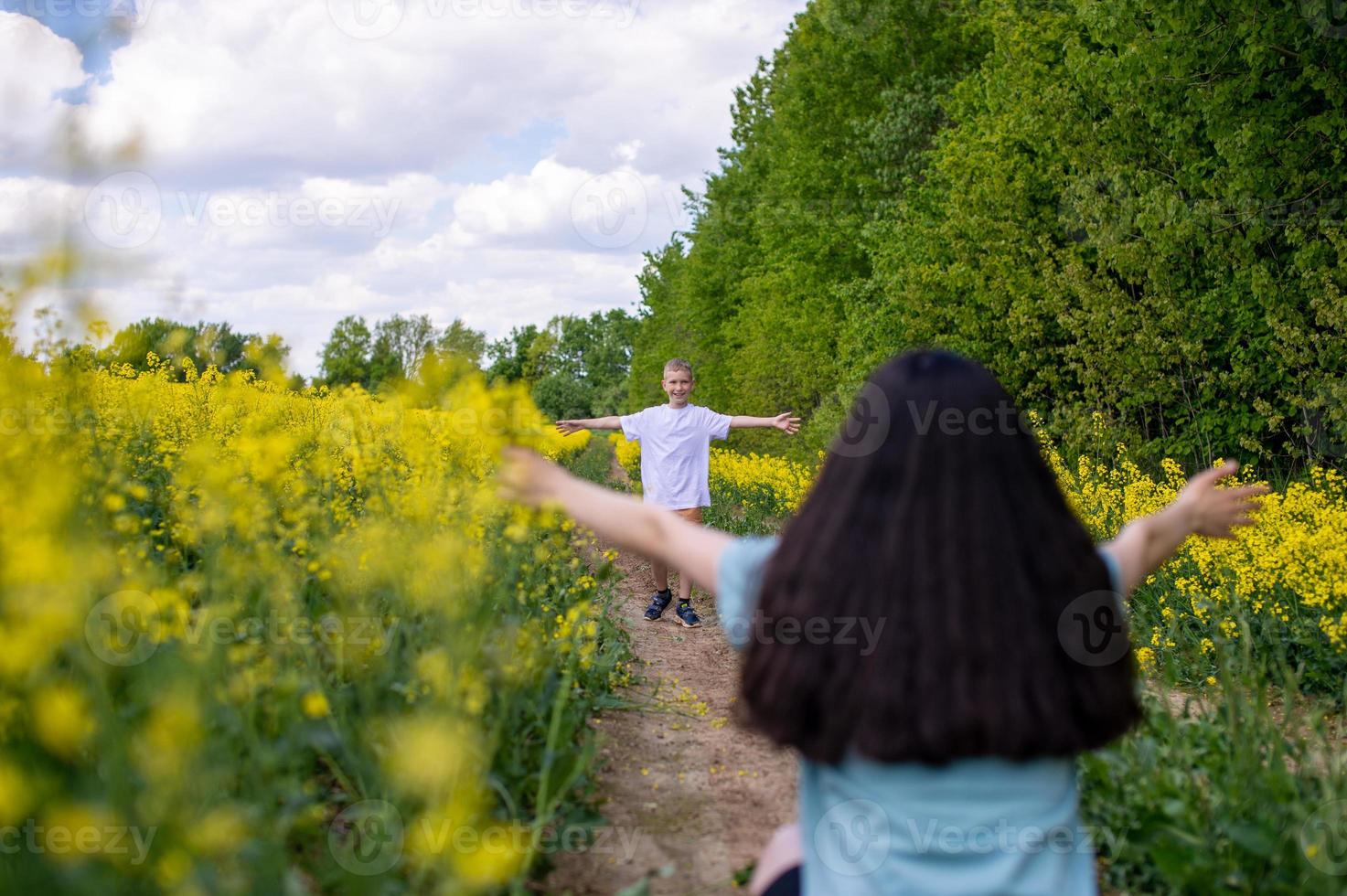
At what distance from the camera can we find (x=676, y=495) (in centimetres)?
Answer: 765

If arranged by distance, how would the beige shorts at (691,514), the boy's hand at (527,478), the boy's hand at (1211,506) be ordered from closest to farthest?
the boy's hand at (527,478) < the boy's hand at (1211,506) < the beige shorts at (691,514)

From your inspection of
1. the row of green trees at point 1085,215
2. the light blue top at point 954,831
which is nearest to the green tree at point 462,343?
the light blue top at point 954,831

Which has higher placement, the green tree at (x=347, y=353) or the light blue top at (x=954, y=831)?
the green tree at (x=347, y=353)

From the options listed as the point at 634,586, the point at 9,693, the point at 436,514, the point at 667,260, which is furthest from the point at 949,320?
the point at 667,260

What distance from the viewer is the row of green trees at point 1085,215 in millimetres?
8477

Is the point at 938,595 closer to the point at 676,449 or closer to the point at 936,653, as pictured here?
the point at 936,653

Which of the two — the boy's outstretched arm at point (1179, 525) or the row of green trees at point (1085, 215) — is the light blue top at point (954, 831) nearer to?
the boy's outstretched arm at point (1179, 525)

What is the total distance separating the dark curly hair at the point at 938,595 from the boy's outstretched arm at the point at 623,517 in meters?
0.27

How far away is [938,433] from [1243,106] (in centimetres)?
891

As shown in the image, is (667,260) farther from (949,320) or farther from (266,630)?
(266,630)

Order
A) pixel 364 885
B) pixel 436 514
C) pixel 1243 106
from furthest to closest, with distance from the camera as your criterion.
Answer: pixel 1243 106
pixel 436 514
pixel 364 885

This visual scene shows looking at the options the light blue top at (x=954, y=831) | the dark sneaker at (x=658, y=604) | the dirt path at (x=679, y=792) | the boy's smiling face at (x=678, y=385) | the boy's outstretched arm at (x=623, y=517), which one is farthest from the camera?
the dark sneaker at (x=658, y=604)

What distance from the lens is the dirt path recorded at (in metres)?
3.18

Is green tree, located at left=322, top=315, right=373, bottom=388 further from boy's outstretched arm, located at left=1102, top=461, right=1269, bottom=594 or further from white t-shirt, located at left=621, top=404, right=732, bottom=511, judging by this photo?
boy's outstretched arm, located at left=1102, top=461, right=1269, bottom=594
